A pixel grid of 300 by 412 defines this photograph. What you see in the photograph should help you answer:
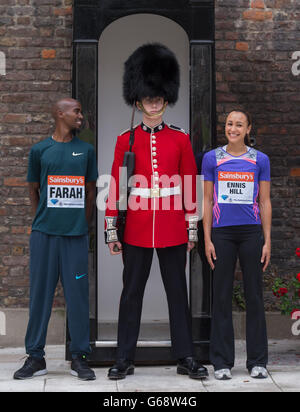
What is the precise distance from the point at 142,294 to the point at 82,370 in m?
0.55

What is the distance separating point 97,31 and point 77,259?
54.4 inches

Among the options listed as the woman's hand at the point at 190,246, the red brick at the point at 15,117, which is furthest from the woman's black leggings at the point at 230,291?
the red brick at the point at 15,117

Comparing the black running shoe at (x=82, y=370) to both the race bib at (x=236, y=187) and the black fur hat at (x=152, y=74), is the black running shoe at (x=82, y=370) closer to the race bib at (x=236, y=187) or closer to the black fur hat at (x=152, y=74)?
the race bib at (x=236, y=187)

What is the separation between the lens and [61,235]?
4.25 metres

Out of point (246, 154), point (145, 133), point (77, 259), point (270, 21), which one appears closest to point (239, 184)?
point (246, 154)

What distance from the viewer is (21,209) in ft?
17.5

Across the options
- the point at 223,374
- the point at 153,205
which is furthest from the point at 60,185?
the point at 223,374

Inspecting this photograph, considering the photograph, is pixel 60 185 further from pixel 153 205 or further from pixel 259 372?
pixel 259 372

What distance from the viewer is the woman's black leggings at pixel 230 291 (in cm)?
427

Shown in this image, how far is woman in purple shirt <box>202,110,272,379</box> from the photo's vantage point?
4.26 meters

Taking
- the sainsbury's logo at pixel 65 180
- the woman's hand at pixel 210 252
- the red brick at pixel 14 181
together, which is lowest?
the woman's hand at pixel 210 252

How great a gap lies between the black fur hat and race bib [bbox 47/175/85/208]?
59 cm

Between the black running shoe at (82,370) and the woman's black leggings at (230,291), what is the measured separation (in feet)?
2.29

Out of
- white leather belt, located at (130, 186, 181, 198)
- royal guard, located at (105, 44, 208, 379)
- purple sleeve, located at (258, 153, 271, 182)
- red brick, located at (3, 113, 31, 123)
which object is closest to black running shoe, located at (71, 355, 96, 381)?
royal guard, located at (105, 44, 208, 379)
